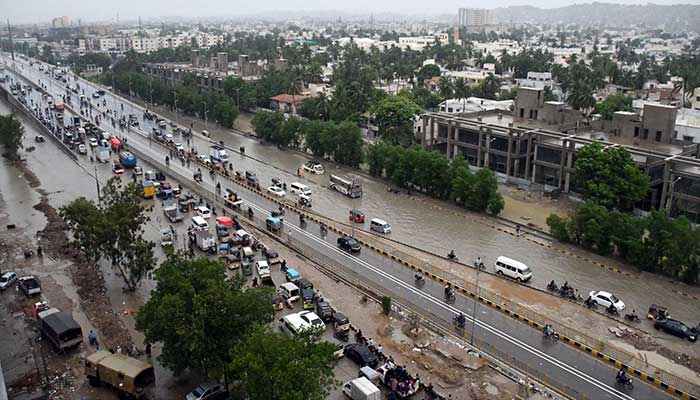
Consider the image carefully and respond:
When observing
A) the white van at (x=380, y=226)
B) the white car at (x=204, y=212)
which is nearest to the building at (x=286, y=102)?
the white car at (x=204, y=212)

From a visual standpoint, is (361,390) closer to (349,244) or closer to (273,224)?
(349,244)

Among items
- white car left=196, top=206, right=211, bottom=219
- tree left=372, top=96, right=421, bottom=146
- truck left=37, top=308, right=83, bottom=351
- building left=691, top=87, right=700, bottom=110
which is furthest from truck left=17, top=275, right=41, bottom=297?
building left=691, top=87, right=700, bottom=110

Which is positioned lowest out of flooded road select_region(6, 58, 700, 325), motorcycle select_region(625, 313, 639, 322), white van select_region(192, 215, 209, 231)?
flooded road select_region(6, 58, 700, 325)

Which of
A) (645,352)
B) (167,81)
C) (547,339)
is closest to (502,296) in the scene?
(547,339)

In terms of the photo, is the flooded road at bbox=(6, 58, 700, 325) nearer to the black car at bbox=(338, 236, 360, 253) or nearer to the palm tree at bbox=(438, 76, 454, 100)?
the black car at bbox=(338, 236, 360, 253)

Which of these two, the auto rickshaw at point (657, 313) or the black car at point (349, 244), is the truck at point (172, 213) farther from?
the auto rickshaw at point (657, 313)
